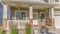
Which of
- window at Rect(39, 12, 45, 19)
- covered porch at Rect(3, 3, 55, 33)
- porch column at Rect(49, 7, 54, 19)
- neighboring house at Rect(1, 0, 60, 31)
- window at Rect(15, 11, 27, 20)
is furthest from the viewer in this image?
window at Rect(39, 12, 45, 19)

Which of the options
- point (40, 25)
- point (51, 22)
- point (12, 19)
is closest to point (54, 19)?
point (51, 22)

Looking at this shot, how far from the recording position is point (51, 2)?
16.7 m

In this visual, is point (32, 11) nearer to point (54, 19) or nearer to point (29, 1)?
point (29, 1)

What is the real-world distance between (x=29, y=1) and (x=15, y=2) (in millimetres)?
1678

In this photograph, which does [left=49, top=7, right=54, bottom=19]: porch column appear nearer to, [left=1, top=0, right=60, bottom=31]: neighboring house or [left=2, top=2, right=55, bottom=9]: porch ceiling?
[left=1, top=0, right=60, bottom=31]: neighboring house

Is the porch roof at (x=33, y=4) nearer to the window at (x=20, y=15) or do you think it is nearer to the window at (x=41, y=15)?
the window at (x=20, y=15)

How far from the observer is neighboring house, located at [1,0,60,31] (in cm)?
1573

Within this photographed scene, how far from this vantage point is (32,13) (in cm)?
1692

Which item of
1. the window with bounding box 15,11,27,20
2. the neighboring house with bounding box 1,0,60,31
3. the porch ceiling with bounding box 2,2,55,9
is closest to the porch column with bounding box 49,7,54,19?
the neighboring house with bounding box 1,0,60,31

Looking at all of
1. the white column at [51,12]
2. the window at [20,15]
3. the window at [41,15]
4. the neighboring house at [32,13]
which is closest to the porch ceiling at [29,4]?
the neighboring house at [32,13]

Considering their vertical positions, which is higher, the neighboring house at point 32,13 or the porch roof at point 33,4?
the porch roof at point 33,4

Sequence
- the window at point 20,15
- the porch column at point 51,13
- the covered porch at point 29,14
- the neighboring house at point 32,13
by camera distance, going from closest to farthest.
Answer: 1. the neighboring house at point 32,13
2. the covered porch at point 29,14
3. the porch column at point 51,13
4. the window at point 20,15

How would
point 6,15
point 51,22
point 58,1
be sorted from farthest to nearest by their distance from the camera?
point 58,1, point 51,22, point 6,15

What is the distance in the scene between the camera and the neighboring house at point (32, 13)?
51.6ft
